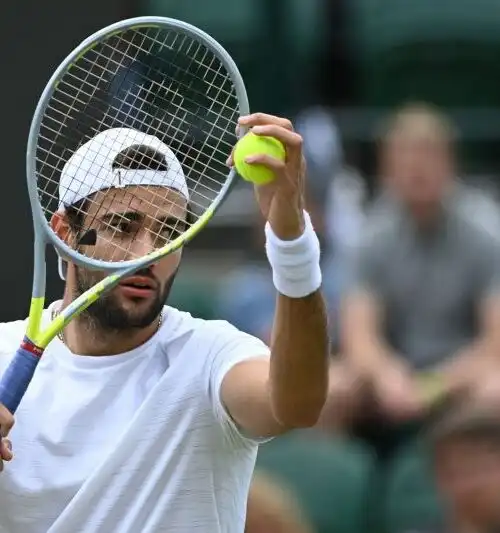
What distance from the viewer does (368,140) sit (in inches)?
273

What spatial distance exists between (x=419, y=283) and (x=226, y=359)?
2957 mm

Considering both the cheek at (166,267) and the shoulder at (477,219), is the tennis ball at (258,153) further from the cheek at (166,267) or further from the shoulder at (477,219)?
the shoulder at (477,219)

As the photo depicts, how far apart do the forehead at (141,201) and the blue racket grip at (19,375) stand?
1.01 feet

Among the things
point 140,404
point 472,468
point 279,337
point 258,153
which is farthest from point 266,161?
point 472,468

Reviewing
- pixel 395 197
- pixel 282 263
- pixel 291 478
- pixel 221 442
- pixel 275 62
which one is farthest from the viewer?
pixel 275 62

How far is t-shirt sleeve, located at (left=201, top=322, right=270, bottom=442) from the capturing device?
269 centimetres

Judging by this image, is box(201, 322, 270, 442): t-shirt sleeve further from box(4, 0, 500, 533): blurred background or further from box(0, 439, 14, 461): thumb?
box(4, 0, 500, 533): blurred background

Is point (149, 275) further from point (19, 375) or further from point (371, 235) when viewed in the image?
point (371, 235)

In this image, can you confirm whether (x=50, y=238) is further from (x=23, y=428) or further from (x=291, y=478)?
(x=291, y=478)

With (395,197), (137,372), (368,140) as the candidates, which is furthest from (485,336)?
(137,372)

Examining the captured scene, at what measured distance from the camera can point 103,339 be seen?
9.25 feet

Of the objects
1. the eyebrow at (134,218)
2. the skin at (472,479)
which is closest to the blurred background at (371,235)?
the skin at (472,479)

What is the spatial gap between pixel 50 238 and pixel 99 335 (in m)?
0.21

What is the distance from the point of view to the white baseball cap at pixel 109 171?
111 inches
